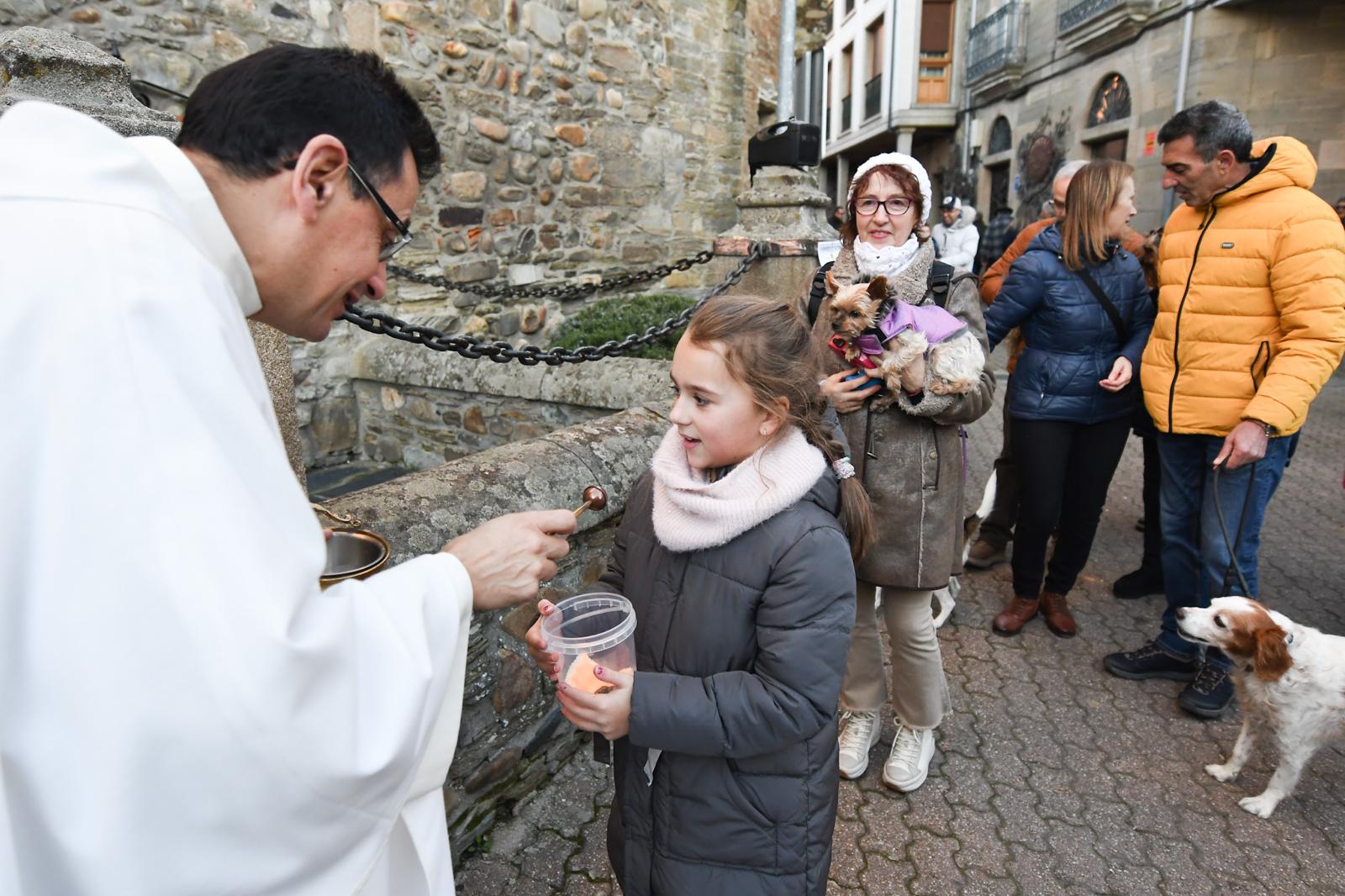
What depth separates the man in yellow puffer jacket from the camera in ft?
8.82

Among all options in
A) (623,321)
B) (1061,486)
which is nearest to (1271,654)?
(1061,486)

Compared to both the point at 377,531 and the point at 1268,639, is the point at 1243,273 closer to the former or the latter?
the point at 1268,639

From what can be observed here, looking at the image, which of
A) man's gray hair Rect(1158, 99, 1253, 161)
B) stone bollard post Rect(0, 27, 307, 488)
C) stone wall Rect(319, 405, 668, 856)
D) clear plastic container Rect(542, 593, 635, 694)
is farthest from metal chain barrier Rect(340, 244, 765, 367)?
man's gray hair Rect(1158, 99, 1253, 161)

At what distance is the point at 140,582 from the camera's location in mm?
755

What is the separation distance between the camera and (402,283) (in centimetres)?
544

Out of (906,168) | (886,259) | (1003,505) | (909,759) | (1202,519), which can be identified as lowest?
(909,759)

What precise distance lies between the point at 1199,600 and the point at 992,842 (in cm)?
147

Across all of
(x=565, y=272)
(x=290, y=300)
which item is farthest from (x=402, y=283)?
(x=290, y=300)

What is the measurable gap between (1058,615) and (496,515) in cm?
278

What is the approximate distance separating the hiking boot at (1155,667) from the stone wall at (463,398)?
7.96ft

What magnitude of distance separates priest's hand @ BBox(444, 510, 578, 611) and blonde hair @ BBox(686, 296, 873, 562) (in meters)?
0.53

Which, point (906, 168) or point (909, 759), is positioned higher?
point (906, 168)

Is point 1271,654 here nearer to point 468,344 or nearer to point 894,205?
point 894,205

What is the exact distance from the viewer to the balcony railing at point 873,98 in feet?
89.4
